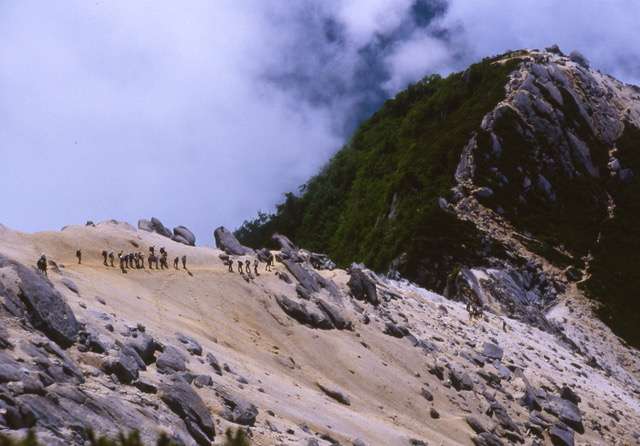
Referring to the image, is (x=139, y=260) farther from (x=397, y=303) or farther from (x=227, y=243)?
(x=397, y=303)

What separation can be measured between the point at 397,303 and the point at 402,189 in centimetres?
5273

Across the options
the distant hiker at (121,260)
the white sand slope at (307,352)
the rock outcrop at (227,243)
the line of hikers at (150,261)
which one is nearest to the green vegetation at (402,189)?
the rock outcrop at (227,243)

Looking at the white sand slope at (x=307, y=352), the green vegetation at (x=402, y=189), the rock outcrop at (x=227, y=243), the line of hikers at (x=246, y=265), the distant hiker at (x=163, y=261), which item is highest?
the green vegetation at (x=402, y=189)

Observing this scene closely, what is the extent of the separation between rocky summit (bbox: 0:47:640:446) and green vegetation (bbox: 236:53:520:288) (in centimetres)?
37

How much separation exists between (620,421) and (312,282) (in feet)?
70.0

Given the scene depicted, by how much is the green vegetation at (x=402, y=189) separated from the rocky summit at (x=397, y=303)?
1.22 ft

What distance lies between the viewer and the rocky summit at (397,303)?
21641 millimetres

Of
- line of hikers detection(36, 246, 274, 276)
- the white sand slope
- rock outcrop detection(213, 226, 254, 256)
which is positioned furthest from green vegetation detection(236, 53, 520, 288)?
line of hikers detection(36, 246, 274, 276)

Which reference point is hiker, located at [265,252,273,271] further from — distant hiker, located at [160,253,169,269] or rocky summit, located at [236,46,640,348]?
rocky summit, located at [236,46,640,348]

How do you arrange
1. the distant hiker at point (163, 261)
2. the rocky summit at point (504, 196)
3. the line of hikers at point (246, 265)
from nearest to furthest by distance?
the distant hiker at point (163, 261) < the line of hikers at point (246, 265) < the rocky summit at point (504, 196)

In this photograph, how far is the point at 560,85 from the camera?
11088 centimetres

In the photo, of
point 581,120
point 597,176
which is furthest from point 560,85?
point 597,176

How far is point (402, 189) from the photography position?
337 feet

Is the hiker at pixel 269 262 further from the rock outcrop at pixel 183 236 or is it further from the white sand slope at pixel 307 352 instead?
the rock outcrop at pixel 183 236
